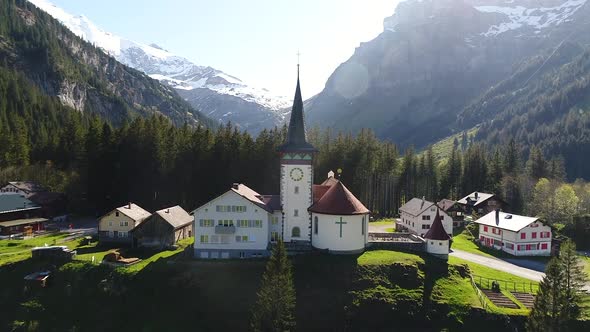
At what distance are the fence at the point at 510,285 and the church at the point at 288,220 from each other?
44.9ft

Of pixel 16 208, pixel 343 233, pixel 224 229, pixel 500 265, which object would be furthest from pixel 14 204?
pixel 500 265

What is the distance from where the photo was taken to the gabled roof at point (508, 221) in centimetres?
6669

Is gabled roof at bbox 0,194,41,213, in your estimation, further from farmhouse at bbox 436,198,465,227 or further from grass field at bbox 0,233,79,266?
farmhouse at bbox 436,198,465,227

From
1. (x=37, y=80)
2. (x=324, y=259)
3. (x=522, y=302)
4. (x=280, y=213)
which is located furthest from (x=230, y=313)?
(x=37, y=80)

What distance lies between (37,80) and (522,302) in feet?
631

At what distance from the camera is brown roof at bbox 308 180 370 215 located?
155ft

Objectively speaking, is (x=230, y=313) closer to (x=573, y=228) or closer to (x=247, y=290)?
(x=247, y=290)

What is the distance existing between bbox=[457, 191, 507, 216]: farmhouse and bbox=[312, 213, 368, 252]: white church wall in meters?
54.4

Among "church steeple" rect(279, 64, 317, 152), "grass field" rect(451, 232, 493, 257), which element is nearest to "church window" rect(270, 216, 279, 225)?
"church steeple" rect(279, 64, 317, 152)

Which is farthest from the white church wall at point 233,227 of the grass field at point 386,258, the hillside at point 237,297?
the grass field at point 386,258

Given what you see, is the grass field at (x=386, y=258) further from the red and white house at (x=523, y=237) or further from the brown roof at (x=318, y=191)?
the red and white house at (x=523, y=237)

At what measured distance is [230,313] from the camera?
128 ft

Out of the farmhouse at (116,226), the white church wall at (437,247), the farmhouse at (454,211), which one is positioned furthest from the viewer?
the farmhouse at (454,211)

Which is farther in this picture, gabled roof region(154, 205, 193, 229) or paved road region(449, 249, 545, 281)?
gabled roof region(154, 205, 193, 229)
